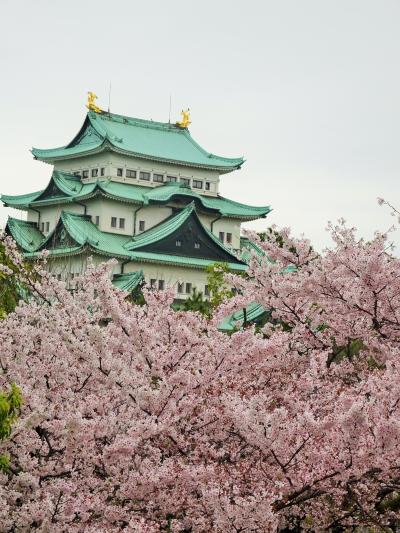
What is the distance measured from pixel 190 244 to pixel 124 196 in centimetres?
402

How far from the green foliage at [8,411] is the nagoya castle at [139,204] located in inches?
1546

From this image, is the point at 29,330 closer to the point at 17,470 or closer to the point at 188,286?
the point at 17,470

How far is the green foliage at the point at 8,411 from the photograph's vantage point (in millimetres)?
8094

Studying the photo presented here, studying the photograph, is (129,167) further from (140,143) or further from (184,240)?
(184,240)

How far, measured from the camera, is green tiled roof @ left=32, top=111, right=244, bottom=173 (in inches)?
2156

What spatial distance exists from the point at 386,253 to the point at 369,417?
246 cm

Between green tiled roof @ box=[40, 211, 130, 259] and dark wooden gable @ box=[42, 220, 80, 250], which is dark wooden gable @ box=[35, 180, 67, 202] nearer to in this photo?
green tiled roof @ box=[40, 211, 130, 259]

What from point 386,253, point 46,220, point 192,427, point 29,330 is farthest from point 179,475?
point 46,220

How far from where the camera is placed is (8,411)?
8.19 meters

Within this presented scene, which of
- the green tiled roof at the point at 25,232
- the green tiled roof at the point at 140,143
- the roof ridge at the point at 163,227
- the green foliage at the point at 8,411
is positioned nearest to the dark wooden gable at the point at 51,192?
the green tiled roof at the point at 25,232

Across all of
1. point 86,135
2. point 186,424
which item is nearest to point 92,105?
point 86,135

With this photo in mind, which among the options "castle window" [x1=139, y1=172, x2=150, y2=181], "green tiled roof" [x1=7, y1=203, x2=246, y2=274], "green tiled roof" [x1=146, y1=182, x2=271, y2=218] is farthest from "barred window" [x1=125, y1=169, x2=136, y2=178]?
"green tiled roof" [x1=7, y1=203, x2=246, y2=274]

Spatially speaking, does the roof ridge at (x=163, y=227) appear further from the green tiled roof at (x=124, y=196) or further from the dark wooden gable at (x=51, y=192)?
the dark wooden gable at (x=51, y=192)

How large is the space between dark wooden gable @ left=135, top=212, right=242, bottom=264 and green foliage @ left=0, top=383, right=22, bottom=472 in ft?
141
